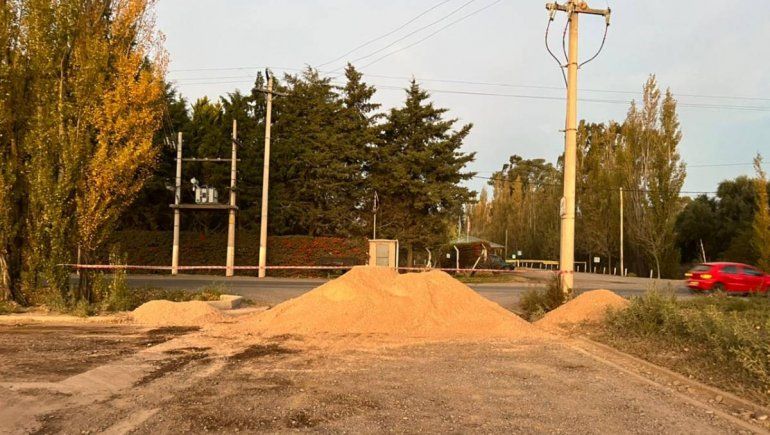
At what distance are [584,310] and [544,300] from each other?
1.78 m

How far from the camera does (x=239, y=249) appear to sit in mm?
30125

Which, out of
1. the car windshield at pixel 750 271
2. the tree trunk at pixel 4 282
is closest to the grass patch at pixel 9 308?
the tree trunk at pixel 4 282

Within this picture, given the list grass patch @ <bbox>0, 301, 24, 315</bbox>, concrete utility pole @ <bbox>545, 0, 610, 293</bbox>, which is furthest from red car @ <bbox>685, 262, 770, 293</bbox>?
grass patch @ <bbox>0, 301, 24, 315</bbox>

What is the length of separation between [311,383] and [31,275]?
9187 mm

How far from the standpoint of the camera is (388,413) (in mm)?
5480

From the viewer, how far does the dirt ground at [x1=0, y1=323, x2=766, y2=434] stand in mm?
5160

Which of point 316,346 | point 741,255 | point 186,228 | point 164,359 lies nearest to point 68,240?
point 164,359

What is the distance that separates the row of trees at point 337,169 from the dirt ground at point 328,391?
22501mm

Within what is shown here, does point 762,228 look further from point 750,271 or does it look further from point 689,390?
point 689,390

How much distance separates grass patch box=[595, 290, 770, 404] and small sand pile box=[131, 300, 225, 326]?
8.45m

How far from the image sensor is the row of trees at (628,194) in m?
43.5

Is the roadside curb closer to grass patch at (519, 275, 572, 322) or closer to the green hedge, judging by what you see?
grass patch at (519, 275, 572, 322)

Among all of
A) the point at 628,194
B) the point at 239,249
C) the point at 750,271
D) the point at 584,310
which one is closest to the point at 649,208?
the point at 628,194

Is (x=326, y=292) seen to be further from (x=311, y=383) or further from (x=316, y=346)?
(x=311, y=383)
